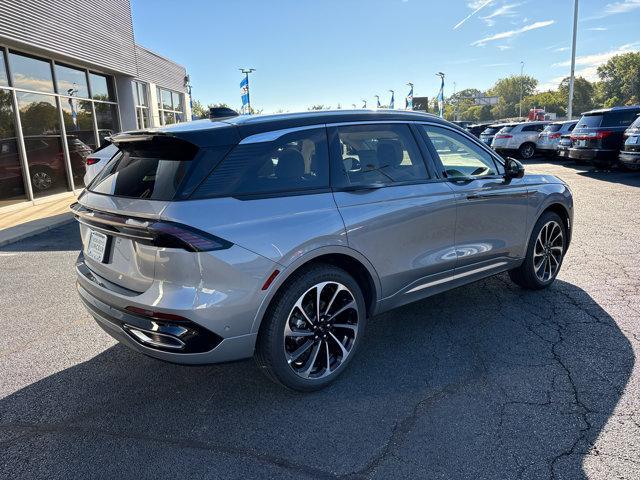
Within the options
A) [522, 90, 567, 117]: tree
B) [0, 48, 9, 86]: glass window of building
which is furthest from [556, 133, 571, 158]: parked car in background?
[522, 90, 567, 117]: tree

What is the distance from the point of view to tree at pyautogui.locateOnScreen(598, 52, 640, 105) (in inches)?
4333

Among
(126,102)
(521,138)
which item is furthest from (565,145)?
(126,102)

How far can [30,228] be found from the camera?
8766 millimetres

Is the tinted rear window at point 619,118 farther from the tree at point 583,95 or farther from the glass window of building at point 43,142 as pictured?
the tree at point 583,95

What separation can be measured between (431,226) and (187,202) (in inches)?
74.7

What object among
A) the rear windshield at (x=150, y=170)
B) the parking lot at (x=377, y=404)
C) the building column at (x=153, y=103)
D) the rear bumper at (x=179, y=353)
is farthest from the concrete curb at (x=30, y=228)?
the building column at (x=153, y=103)

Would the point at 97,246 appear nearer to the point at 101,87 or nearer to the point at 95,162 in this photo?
the point at 95,162

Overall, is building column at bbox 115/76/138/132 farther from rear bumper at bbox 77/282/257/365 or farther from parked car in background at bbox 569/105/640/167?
rear bumper at bbox 77/282/257/365

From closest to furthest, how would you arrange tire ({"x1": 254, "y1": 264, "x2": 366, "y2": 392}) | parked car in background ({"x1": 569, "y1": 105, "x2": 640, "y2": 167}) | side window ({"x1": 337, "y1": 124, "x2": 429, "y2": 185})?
tire ({"x1": 254, "y1": 264, "x2": 366, "y2": 392}) < side window ({"x1": 337, "y1": 124, "x2": 429, "y2": 185}) < parked car in background ({"x1": 569, "y1": 105, "x2": 640, "y2": 167})

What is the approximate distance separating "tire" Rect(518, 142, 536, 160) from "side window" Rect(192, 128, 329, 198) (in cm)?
2025

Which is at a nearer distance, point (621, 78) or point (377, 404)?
point (377, 404)

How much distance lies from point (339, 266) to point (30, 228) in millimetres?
7776

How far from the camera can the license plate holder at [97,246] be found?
9.57 feet

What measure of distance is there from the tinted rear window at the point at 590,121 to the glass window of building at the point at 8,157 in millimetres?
15780
